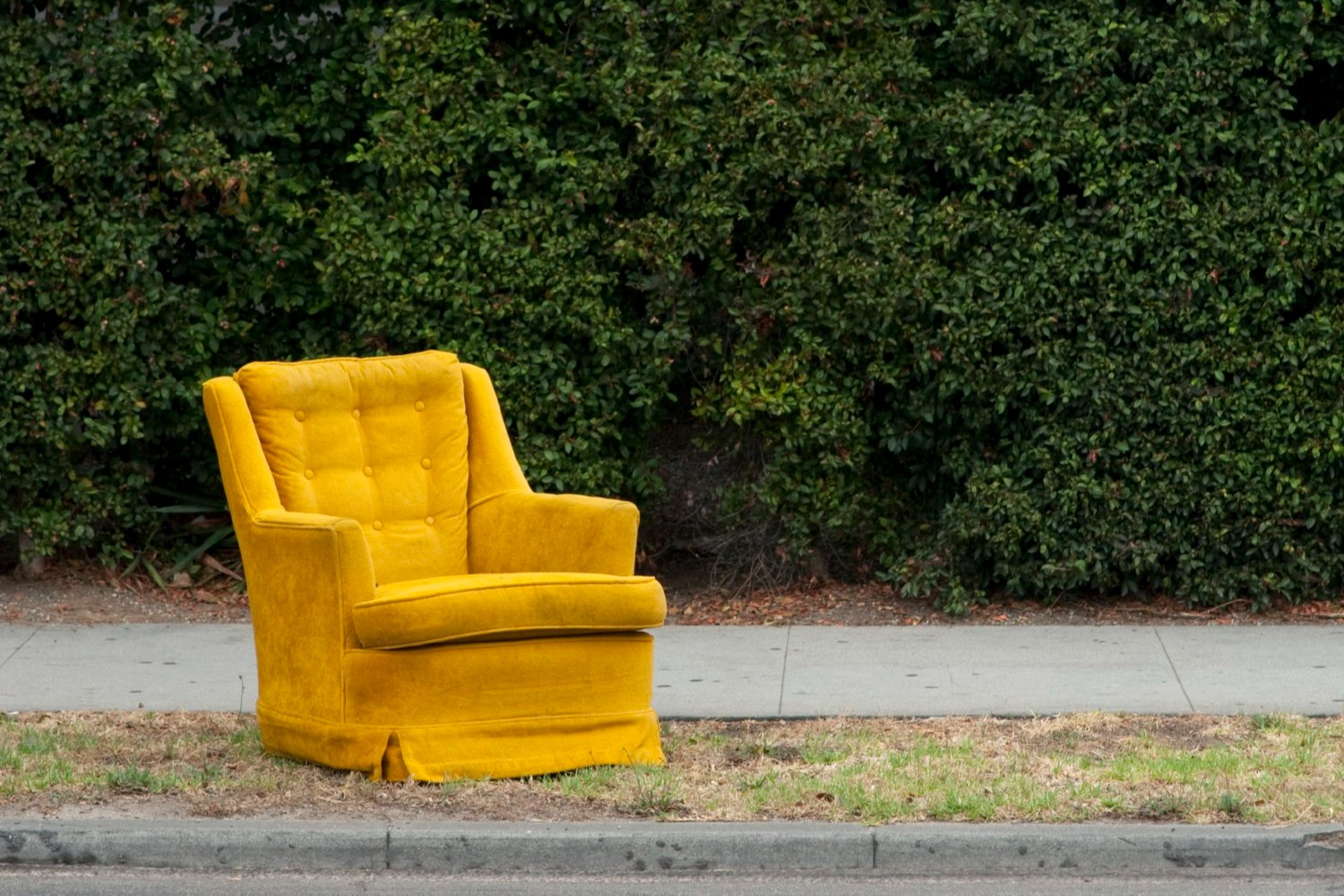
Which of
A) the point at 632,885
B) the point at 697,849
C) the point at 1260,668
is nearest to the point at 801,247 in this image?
the point at 1260,668

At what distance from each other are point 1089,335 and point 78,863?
5.02 meters

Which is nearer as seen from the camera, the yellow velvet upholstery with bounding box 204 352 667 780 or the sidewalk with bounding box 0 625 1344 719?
the yellow velvet upholstery with bounding box 204 352 667 780

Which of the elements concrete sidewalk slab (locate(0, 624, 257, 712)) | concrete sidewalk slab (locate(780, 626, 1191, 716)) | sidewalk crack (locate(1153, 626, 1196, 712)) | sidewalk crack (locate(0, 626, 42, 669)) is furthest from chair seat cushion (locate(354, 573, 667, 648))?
sidewalk crack (locate(0, 626, 42, 669))

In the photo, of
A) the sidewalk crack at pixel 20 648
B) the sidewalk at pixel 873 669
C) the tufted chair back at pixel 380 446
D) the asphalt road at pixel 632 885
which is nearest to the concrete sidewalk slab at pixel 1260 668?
the sidewalk at pixel 873 669

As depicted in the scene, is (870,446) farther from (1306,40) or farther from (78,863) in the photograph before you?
(78,863)

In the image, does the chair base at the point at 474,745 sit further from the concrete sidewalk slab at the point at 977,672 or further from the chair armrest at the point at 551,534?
the concrete sidewalk slab at the point at 977,672

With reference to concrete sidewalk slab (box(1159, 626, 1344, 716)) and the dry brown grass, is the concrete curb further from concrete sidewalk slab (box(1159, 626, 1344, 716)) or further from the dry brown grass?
concrete sidewalk slab (box(1159, 626, 1344, 716))

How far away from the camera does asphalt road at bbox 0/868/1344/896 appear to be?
5277 millimetres

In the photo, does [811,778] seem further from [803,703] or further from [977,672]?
[977,672]

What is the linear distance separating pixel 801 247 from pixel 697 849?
3.84 metres

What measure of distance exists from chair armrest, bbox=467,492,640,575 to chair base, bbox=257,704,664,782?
0.60 m

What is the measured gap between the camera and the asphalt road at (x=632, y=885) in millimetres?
5277

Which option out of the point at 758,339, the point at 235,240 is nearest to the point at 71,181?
the point at 235,240

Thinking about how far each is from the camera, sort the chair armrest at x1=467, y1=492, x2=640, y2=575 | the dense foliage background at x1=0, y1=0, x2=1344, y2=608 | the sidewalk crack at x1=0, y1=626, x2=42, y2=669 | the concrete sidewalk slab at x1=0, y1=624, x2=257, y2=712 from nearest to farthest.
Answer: the chair armrest at x1=467, y1=492, x2=640, y2=575
the concrete sidewalk slab at x1=0, y1=624, x2=257, y2=712
the sidewalk crack at x1=0, y1=626, x2=42, y2=669
the dense foliage background at x1=0, y1=0, x2=1344, y2=608
